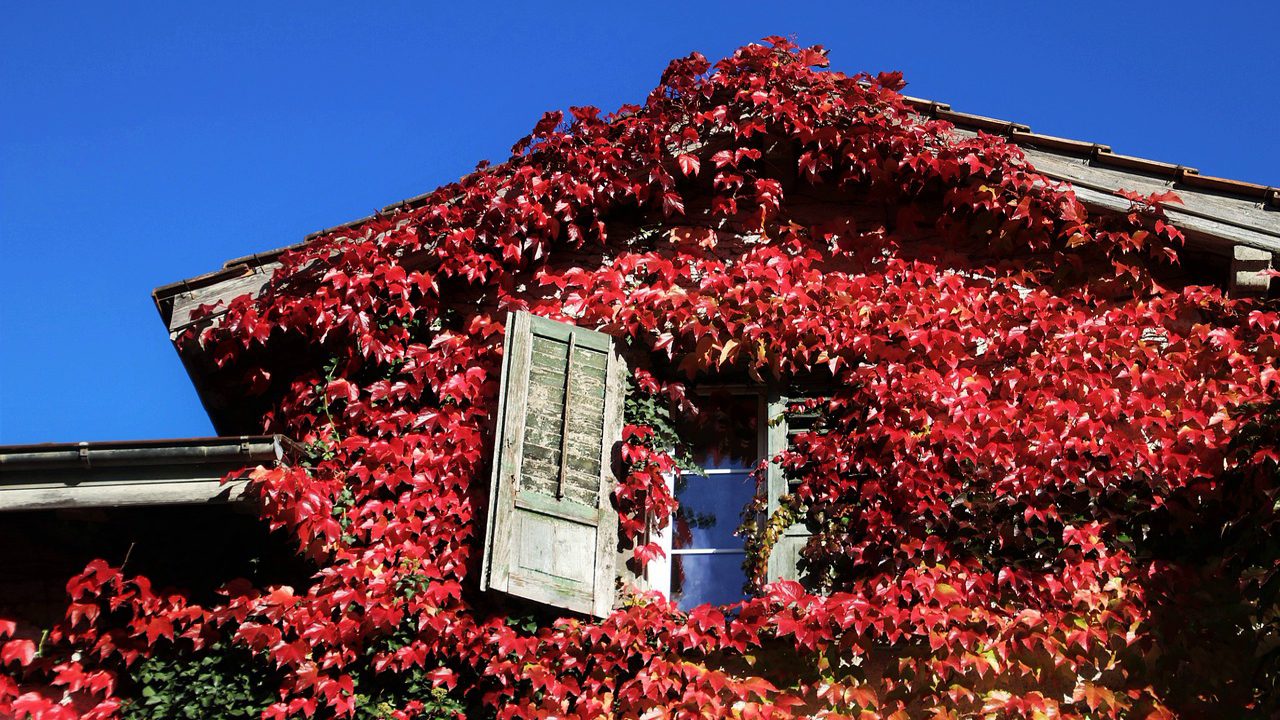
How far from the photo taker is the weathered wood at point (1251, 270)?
7.22 meters

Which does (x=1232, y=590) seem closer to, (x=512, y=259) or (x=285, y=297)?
(x=512, y=259)

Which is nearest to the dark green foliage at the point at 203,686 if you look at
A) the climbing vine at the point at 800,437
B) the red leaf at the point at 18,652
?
the climbing vine at the point at 800,437

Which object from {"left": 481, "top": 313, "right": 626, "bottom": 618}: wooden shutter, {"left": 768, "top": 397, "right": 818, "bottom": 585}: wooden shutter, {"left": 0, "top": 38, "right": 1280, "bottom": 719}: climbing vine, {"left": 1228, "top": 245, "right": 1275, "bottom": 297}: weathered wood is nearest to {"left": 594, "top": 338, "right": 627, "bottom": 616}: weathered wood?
{"left": 481, "top": 313, "right": 626, "bottom": 618}: wooden shutter

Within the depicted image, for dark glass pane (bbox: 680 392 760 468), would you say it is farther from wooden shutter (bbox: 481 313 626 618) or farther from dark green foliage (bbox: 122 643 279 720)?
dark green foliage (bbox: 122 643 279 720)

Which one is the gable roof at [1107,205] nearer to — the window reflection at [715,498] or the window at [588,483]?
the window at [588,483]

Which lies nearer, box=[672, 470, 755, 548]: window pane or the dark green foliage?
the dark green foliage

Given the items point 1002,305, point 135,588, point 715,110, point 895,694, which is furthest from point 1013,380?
point 135,588

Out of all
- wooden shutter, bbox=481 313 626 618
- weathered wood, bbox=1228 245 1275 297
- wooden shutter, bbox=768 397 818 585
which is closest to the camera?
wooden shutter, bbox=481 313 626 618

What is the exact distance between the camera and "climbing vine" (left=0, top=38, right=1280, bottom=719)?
6305 mm

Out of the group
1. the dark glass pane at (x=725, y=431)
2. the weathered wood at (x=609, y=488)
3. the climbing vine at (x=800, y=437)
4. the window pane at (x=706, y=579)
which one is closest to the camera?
the climbing vine at (x=800, y=437)

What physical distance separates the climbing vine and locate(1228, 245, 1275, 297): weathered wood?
0.40 ft

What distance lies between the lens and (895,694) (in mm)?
6281

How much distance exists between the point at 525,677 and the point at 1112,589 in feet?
8.99

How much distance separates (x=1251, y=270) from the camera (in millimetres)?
7266
